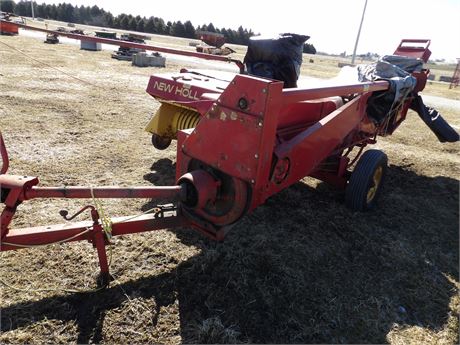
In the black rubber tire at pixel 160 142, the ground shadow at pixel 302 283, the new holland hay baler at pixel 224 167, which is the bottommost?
the ground shadow at pixel 302 283

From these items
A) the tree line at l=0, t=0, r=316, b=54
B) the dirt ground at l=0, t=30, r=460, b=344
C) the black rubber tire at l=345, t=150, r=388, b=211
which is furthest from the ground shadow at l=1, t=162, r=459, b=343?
the tree line at l=0, t=0, r=316, b=54

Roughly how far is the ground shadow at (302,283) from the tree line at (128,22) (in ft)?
159

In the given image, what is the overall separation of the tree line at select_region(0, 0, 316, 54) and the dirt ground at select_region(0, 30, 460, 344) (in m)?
47.7

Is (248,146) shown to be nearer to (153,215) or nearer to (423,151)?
(153,215)

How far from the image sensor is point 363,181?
384 cm

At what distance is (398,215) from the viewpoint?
413cm

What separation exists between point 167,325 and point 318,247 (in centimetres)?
155

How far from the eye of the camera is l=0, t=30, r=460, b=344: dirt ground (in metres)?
2.34

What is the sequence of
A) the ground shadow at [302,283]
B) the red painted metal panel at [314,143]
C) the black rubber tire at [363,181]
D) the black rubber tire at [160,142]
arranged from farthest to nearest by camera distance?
the black rubber tire at [160,142] → the black rubber tire at [363,181] → the red painted metal panel at [314,143] → the ground shadow at [302,283]

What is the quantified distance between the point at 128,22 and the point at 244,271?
54.2m

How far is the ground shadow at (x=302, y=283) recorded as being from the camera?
236cm

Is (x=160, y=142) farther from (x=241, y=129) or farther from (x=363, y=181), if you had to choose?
(x=241, y=129)

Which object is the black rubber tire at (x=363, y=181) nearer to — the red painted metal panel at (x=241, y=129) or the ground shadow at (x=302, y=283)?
the ground shadow at (x=302, y=283)

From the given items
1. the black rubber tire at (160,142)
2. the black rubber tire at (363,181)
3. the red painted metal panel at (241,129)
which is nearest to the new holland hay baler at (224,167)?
the red painted metal panel at (241,129)
